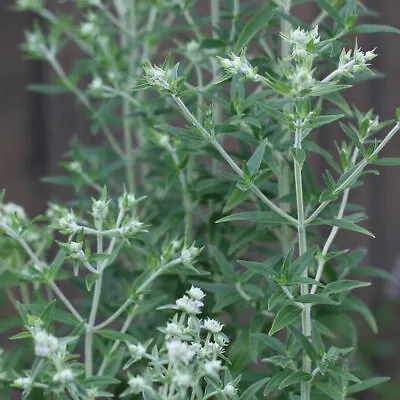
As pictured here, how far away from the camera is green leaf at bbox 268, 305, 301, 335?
2.98 feet

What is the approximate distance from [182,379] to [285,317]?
0.26 metres

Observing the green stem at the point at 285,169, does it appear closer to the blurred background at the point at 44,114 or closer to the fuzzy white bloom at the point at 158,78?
the fuzzy white bloom at the point at 158,78

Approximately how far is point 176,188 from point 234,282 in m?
0.22

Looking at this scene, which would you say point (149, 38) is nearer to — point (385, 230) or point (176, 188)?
point (176, 188)

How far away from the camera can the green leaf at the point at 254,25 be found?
108cm

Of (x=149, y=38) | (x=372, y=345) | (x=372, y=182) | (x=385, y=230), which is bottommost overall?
(x=372, y=345)

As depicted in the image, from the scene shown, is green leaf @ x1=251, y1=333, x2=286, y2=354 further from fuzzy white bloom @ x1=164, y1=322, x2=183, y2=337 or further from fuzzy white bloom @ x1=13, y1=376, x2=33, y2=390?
fuzzy white bloom @ x1=13, y1=376, x2=33, y2=390

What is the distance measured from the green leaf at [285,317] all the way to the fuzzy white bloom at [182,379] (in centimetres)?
23

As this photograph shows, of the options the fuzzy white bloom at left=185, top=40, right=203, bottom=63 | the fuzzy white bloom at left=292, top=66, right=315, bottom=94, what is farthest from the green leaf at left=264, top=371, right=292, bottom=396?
the fuzzy white bloom at left=185, top=40, right=203, bottom=63

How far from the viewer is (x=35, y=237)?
122 centimetres

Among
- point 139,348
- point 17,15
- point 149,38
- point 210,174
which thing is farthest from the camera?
point 17,15

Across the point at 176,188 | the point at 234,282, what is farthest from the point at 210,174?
the point at 234,282

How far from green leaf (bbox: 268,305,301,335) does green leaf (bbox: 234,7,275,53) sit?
0.40 meters

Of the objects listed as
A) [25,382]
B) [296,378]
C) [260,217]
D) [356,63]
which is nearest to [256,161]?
[260,217]
